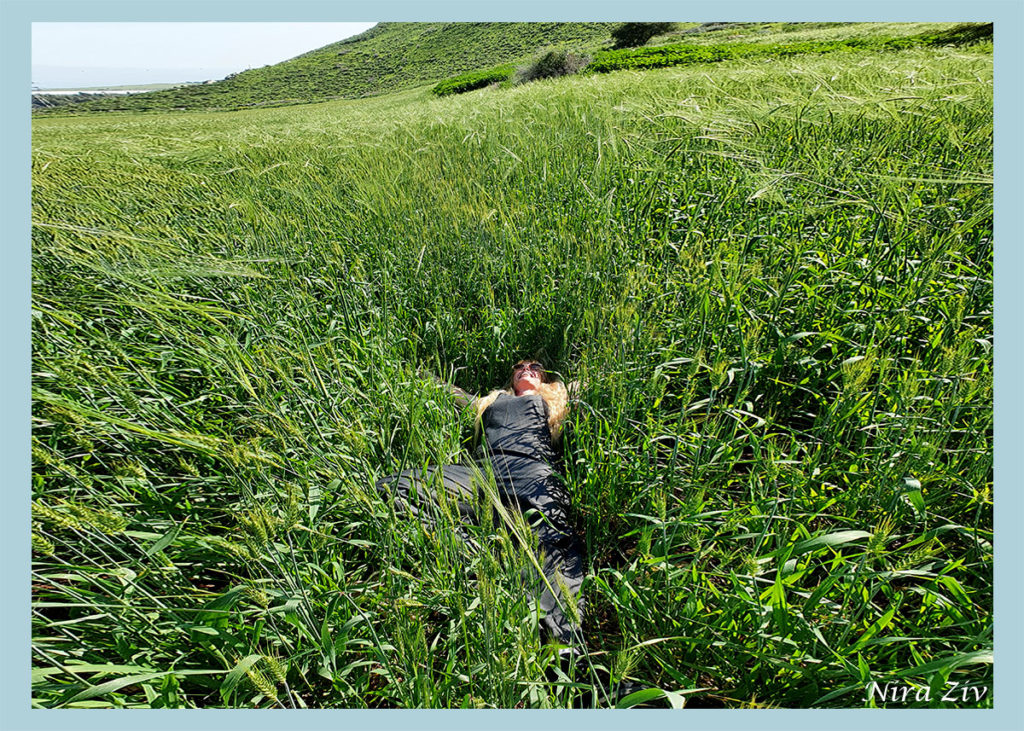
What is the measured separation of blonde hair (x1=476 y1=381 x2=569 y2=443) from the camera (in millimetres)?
1558

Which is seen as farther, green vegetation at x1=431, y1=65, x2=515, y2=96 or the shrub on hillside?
green vegetation at x1=431, y1=65, x2=515, y2=96

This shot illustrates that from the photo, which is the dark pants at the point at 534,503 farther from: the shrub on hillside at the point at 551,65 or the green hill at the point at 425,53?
the shrub on hillside at the point at 551,65

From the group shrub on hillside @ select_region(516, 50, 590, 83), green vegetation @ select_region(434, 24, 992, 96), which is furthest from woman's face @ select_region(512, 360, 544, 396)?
shrub on hillside @ select_region(516, 50, 590, 83)

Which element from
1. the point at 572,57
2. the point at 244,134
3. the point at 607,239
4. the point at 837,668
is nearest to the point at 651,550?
the point at 837,668

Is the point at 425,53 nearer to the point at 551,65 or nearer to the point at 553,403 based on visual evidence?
the point at 551,65

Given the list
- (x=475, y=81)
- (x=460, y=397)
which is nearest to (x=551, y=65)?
(x=475, y=81)

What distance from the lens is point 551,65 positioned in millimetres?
12352

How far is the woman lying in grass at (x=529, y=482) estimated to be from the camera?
107 centimetres

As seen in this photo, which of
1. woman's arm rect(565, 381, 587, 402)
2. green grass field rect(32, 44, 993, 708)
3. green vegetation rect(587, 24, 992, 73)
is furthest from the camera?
green vegetation rect(587, 24, 992, 73)

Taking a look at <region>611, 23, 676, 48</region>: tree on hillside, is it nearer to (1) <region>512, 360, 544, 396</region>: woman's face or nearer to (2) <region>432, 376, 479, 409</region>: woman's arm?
(1) <region>512, 360, 544, 396</region>: woman's face

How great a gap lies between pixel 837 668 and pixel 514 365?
137 centimetres

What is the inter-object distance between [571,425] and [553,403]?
0.24 m

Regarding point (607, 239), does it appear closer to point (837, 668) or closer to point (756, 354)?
point (756, 354)

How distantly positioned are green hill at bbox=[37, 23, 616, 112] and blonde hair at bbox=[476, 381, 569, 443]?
501 inches
